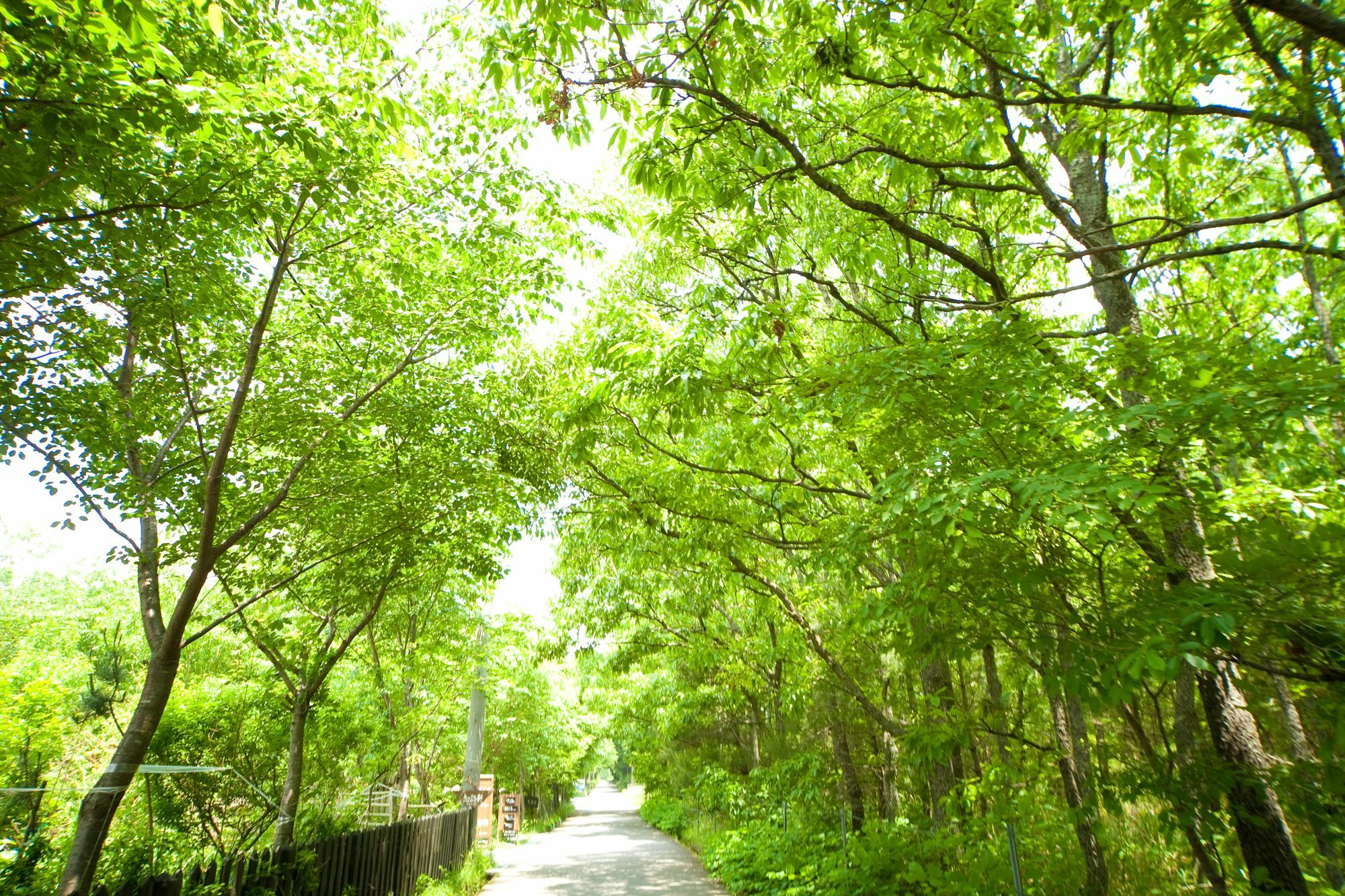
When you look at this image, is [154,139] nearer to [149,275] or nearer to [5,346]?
[149,275]

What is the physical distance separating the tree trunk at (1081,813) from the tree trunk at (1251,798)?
2.33ft

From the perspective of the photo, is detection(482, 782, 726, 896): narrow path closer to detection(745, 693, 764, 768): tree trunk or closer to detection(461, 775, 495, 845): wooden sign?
detection(461, 775, 495, 845): wooden sign

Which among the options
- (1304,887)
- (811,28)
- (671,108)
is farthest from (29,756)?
(1304,887)

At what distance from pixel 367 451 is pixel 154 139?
11.6 feet

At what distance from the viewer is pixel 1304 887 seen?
3594mm

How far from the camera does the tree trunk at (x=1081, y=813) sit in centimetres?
429

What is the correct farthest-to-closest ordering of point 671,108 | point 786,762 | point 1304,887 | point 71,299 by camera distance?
1. point 786,762
2. point 71,299
3. point 671,108
4. point 1304,887

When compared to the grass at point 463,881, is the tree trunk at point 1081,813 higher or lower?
higher

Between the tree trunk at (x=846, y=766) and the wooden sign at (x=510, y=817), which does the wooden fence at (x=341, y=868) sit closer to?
the tree trunk at (x=846, y=766)

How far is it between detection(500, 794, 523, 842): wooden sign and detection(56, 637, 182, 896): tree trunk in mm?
17680

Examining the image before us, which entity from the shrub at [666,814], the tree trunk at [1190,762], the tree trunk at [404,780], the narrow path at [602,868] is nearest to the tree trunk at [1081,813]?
the tree trunk at [1190,762]

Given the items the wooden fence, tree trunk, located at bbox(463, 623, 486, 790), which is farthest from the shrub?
the wooden fence

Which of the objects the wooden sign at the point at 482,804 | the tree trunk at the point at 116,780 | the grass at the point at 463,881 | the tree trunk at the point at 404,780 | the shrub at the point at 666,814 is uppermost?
the tree trunk at the point at 116,780

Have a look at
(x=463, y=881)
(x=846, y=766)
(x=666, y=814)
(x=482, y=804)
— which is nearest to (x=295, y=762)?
(x=463, y=881)
